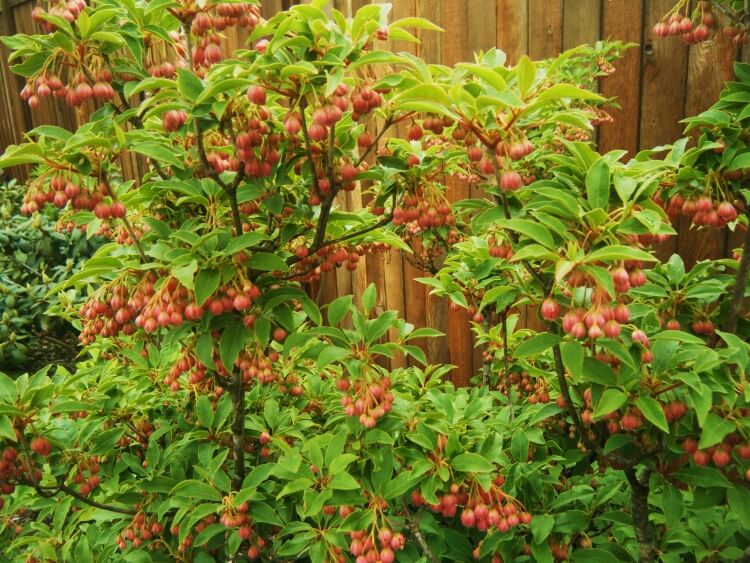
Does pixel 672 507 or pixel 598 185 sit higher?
pixel 598 185

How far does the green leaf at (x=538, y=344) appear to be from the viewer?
1.41 metres

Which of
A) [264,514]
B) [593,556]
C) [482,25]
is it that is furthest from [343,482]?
[482,25]

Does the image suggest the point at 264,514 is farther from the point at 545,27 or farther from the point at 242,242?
the point at 545,27

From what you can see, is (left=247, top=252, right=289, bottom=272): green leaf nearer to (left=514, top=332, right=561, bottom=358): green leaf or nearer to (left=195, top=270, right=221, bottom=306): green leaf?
(left=195, top=270, right=221, bottom=306): green leaf

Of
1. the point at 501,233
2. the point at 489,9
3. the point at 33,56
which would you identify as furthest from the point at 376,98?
the point at 489,9

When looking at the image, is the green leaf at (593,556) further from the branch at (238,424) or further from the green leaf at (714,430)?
the branch at (238,424)

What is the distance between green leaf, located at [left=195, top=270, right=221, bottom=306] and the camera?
4.66 ft

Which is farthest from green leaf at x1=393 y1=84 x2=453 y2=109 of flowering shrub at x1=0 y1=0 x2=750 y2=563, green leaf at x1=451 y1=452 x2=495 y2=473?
green leaf at x1=451 y1=452 x2=495 y2=473

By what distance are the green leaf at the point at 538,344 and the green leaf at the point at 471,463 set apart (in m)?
0.27

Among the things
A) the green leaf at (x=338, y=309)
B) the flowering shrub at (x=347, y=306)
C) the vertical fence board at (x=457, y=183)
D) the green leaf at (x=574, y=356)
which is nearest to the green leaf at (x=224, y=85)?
the flowering shrub at (x=347, y=306)

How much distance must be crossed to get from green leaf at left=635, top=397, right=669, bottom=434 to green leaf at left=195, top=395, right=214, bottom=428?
1.20 metres

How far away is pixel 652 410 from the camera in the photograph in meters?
1.33

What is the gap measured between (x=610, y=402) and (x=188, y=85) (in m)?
1.14

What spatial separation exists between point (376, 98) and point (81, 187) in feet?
2.33
